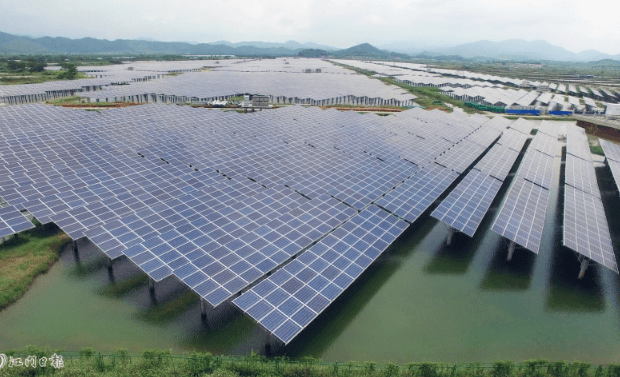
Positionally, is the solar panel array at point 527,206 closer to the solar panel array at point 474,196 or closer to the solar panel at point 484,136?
the solar panel array at point 474,196

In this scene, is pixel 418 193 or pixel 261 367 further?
pixel 418 193

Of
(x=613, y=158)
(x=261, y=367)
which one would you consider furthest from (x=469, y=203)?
(x=613, y=158)

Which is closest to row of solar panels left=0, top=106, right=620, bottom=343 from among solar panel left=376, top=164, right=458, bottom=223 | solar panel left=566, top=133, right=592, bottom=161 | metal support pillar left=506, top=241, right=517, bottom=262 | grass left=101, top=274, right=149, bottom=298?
solar panel left=376, top=164, right=458, bottom=223

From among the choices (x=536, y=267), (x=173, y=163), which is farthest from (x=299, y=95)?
(x=536, y=267)

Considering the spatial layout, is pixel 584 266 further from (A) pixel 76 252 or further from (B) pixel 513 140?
(A) pixel 76 252

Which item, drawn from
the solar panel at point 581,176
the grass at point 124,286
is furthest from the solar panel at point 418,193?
the grass at point 124,286

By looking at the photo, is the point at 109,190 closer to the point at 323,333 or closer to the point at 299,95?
the point at 323,333
